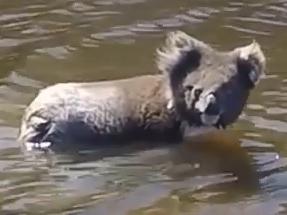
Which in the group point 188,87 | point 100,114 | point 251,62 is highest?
point 251,62

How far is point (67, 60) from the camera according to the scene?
28.9 ft

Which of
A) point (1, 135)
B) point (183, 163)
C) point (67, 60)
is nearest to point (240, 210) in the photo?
point (183, 163)

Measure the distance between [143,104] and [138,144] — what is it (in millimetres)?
292

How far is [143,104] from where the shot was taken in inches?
273

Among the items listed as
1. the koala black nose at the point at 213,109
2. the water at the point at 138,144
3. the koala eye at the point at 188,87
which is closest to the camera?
the water at the point at 138,144

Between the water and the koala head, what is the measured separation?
0.32m

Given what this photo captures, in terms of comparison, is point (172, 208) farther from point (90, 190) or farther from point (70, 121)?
point (70, 121)

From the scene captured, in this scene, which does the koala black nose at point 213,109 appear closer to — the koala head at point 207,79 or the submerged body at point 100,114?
the koala head at point 207,79

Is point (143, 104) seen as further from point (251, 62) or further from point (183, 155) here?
point (251, 62)

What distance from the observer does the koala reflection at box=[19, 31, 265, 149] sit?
6875 millimetres

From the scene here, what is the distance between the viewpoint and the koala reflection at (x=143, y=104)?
22.6 feet

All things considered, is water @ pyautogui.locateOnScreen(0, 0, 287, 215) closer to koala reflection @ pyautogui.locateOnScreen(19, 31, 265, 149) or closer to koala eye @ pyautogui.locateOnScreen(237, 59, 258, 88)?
koala reflection @ pyautogui.locateOnScreen(19, 31, 265, 149)

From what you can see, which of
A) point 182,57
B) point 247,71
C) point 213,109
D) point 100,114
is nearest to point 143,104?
point 100,114

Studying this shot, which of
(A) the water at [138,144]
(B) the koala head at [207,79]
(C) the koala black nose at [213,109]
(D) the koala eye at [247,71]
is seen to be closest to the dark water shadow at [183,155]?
(A) the water at [138,144]
